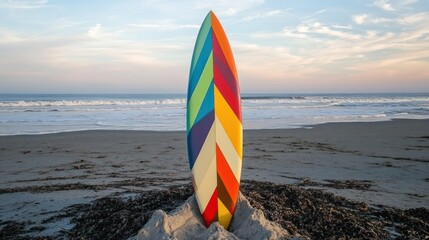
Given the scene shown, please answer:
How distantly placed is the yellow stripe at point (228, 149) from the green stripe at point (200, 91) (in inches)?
10.7

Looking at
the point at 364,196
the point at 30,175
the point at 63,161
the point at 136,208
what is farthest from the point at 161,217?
the point at 63,161

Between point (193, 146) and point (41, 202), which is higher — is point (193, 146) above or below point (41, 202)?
above

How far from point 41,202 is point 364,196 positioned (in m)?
5.15

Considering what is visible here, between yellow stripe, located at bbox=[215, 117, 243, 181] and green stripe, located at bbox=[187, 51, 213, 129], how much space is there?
0.89 feet

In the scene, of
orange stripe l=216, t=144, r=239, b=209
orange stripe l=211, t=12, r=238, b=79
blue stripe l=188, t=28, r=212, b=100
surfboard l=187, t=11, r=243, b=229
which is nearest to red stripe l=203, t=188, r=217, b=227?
surfboard l=187, t=11, r=243, b=229

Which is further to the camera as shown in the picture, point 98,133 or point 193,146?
point 98,133

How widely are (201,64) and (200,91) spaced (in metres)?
0.29

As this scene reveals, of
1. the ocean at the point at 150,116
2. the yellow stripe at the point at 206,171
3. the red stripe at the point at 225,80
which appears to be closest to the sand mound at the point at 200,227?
the yellow stripe at the point at 206,171

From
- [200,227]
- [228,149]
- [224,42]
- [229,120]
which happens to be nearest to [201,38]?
[224,42]

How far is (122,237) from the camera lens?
13.0 ft

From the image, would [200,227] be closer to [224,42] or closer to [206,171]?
[206,171]

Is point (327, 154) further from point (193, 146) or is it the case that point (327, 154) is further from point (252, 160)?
point (193, 146)

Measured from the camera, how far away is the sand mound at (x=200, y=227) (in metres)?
3.34

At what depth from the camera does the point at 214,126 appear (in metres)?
3.69
